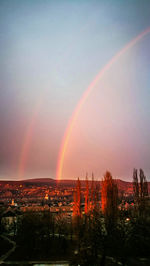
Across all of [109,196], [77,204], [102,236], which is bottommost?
[102,236]

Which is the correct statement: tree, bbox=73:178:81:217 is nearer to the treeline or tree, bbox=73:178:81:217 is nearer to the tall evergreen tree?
the treeline

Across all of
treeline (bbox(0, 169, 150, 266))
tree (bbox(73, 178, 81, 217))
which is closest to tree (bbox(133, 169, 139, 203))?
treeline (bbox(0, 169, 150, 266))

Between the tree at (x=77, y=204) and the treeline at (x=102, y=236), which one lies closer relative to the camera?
the treeline at (x=102, y=236)

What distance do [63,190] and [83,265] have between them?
13946 centimetres

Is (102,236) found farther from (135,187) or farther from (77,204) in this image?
(135,187)

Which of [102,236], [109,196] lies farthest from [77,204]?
[102,236]

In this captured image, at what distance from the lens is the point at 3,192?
132 m

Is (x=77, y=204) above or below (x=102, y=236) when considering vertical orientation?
above

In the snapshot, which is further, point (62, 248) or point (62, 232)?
point (62, 232)

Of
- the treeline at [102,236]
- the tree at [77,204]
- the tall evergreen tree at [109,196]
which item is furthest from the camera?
the tree at [77,204]

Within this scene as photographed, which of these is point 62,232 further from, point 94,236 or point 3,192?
point 3,192

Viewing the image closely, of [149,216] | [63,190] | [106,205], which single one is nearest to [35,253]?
[106,205]

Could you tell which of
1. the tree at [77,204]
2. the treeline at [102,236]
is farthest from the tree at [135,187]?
the tree at [77,204]

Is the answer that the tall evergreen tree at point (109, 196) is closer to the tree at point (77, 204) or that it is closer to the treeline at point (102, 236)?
the treeline at point (102, 236)
